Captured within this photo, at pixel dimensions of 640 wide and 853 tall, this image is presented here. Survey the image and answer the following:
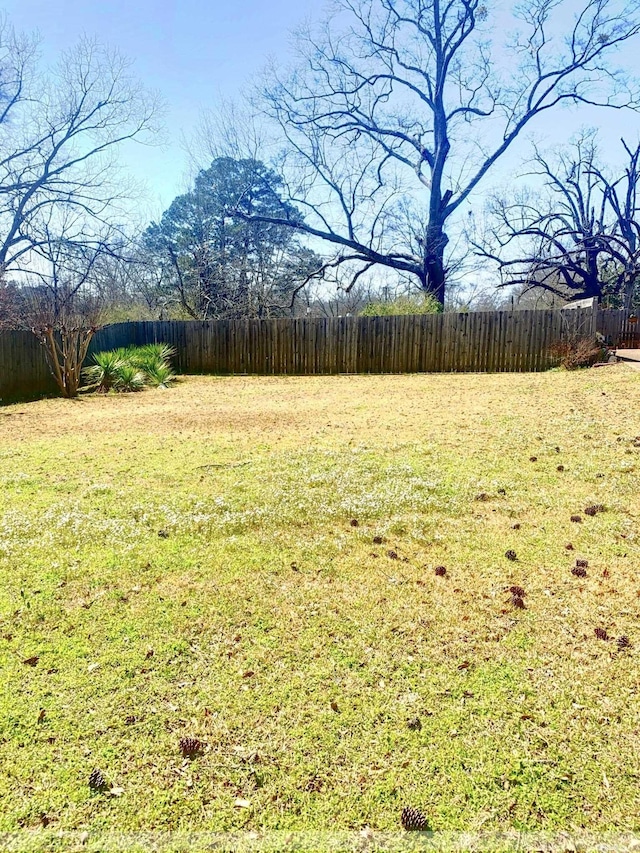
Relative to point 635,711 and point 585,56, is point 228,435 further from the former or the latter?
point 585,56

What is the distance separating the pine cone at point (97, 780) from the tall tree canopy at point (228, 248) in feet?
61.8

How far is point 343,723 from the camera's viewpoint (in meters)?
1.46

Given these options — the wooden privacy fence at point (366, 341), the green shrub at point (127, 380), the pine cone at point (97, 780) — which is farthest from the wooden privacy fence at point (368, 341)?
the pine cone at point (97, 780)

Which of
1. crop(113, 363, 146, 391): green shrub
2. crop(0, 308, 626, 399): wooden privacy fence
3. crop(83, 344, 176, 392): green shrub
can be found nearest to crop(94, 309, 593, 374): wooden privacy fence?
crop(0, 308, 626, 399): wooden privacy fence

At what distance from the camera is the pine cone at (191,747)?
136 cm

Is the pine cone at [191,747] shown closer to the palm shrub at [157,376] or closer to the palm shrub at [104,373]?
the palm shrub at [104,373]

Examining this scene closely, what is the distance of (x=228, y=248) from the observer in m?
20.8

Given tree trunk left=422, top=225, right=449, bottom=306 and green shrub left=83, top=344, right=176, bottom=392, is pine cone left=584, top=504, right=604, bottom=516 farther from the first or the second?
tree trunk left=422, top=225, right=449, bottom=306

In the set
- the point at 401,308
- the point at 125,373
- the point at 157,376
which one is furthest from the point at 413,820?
the point at 401,308

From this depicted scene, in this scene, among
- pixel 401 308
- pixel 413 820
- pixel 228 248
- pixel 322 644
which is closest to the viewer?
pixel 413 820

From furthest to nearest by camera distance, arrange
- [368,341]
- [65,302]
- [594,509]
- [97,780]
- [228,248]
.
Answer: [228,248]
[368,341]
[65,302]
[594,509]
[97,780]

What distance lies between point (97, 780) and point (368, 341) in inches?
477

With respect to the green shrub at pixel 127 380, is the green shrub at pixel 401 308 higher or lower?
higher

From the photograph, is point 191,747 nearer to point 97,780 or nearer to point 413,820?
point 97,780
